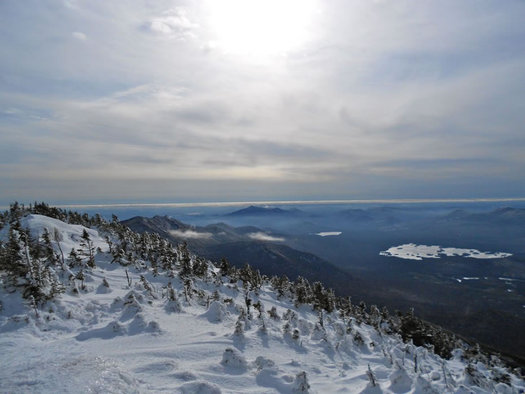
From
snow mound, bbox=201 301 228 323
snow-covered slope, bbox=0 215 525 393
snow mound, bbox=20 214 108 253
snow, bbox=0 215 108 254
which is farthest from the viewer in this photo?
snow, bbox=0 215 108 254

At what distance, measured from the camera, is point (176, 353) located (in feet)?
80.9

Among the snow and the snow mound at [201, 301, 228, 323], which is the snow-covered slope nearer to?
the snow mound at [201, 301, 228, 323]

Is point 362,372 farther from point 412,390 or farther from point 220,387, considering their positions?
point 220,387

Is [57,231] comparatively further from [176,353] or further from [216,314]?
[176,353]

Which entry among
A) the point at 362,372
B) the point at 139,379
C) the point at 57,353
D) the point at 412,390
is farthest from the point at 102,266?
the point at 412,390

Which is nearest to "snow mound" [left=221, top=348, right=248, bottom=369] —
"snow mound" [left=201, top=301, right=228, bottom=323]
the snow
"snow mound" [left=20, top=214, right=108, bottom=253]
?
"snow mound" [left=201, top=301, right=228, bottom=323]

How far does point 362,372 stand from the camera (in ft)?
92.9

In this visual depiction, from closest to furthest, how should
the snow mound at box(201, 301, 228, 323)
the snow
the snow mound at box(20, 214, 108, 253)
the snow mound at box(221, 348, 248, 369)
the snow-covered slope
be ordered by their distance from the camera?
the snow-covered slope < the snow mound at box(221, 348, 248, 369) < the snow mound at box(201, 301, 228, 323) < the snow mound at box(20, 214, 108, 253) < the snow

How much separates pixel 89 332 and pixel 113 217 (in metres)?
88.8

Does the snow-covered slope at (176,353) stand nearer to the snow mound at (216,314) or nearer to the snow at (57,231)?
the snow mound at (216,314)

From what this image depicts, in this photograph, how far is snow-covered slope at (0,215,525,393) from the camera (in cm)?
1820

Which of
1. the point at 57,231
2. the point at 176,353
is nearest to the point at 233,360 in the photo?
the point at 176,353

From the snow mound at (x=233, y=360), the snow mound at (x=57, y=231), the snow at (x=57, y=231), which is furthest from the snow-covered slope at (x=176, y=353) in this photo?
the snow at (x=57, y=231)

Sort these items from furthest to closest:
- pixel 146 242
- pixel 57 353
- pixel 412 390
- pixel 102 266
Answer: pixel 146 242 < pixel 102 266 < pixel 412 390 < pixel 57 353
